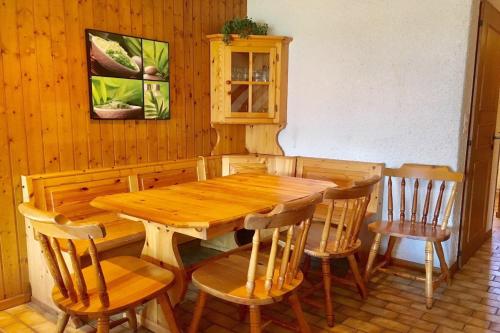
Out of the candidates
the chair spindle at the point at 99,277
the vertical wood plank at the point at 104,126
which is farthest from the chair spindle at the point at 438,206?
the vertical wood plank at the point at 104,126

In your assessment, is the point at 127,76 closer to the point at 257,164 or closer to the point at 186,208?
the point at 257,164

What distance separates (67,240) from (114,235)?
3.16 ft

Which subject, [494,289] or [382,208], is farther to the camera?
[382,208]

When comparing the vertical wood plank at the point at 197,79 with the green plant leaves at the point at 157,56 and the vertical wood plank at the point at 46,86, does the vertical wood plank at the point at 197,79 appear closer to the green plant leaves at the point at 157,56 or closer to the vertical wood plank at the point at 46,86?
the green plant leaves at the point at 157,56

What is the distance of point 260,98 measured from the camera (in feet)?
12.1

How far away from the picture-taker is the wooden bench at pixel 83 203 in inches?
96.0

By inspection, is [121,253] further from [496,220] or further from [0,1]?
[496,220]

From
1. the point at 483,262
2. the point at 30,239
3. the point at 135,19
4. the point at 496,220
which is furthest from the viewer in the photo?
the point at 496,220

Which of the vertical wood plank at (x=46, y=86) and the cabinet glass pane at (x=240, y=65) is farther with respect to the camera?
the cabinet glass pane at (x=240, y=65)

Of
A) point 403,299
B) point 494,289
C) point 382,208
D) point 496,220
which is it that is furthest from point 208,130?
point 496,220

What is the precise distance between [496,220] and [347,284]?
292cm

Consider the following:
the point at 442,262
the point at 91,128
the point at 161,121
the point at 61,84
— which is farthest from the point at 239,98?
the point at 442,262

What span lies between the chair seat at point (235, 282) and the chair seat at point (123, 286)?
16 centimetres

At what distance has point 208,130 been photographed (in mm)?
3727
